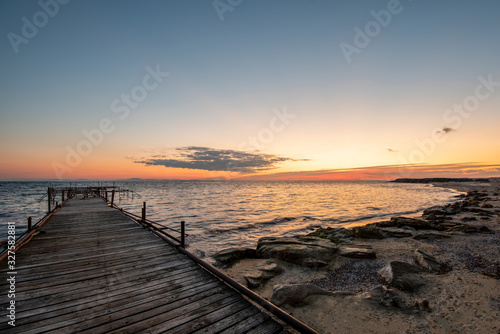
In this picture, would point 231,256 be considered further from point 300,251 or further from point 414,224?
point 414,224

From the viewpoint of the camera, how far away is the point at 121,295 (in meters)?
5.39

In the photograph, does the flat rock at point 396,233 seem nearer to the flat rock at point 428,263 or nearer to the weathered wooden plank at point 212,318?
the flat rock at point 428,263

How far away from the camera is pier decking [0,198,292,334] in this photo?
434 centimetres

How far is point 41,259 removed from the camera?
25.2ft

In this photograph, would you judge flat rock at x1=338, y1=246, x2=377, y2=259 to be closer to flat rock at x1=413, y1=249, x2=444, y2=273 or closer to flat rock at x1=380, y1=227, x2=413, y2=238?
flat rock at x1=413, y1=249, x2=444, y2=273

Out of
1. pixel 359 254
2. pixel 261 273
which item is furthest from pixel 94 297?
pixel 359 254

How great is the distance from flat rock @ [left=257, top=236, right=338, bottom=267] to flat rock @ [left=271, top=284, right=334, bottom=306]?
2894mm

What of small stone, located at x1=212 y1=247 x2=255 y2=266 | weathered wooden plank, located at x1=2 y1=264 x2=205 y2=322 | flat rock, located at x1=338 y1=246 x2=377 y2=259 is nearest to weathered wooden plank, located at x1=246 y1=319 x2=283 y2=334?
weathered wooden plank, located at x1=2 y1=264 x2=205 y2=322

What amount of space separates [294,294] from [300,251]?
3.97 metres

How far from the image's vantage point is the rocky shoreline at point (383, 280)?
19.2 feet

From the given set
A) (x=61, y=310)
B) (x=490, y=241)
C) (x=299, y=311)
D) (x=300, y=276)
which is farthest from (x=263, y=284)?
(x=490, y=241)

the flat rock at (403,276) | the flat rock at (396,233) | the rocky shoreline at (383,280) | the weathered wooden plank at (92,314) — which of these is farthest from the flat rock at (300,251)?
the weathered wooden plank at (92,314)

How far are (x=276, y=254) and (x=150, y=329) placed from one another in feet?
25.9

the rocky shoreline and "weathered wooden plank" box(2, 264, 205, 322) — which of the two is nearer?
"weathered wooden plank" box(2, 264, 205, 322)
